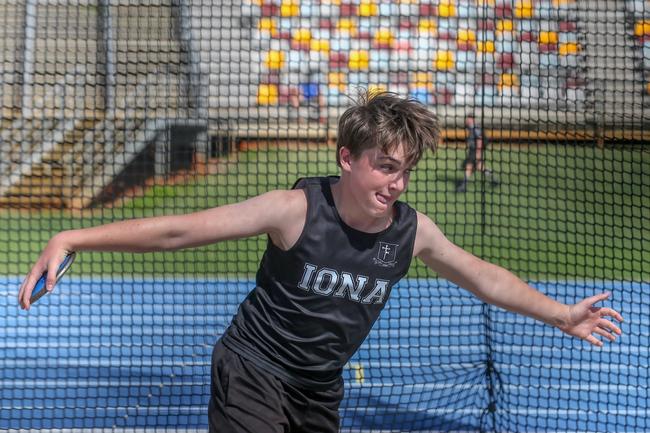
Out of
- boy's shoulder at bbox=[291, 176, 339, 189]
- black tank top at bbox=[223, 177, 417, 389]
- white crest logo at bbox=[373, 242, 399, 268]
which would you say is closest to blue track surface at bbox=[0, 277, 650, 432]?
black tank top at bbox=[223, 177, 417, 389]

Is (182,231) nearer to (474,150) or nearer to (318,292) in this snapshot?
(318,292)

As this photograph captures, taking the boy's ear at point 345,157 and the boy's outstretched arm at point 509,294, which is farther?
the boy's outstretched arm at point 509,294

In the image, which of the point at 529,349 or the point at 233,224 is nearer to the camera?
the point at 233,224

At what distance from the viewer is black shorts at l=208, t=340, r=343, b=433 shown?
9.68 ft

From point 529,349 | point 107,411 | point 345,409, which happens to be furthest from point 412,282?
point 107,411

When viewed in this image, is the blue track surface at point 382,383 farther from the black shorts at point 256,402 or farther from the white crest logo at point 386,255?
the white crest logo at point 386,255

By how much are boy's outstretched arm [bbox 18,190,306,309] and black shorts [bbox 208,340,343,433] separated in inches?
Result: 18.6

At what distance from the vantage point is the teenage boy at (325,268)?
9.43 ft

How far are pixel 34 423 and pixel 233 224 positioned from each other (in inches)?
117

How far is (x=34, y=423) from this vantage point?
16.9 ft

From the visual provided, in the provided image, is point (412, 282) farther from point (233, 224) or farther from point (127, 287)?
point (233, 224)

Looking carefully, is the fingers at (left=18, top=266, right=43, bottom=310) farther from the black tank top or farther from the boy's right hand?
the black tank top

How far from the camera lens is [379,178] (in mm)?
2865

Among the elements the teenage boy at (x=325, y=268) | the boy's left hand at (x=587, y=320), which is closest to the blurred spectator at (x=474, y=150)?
the boy's left hand at (x=587, y=320)
